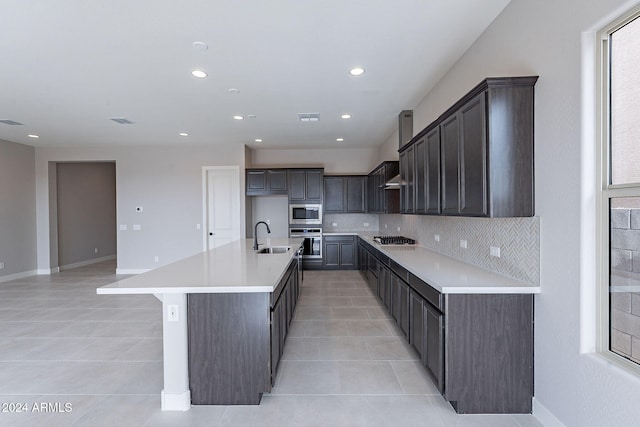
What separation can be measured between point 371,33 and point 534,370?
2.83 meters

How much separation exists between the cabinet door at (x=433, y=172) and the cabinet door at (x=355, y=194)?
3.84m

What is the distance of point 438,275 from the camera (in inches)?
93.7

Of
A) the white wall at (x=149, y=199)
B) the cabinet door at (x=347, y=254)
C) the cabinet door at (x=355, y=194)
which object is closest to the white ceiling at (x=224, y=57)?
the white wall at (x=149, y=199)

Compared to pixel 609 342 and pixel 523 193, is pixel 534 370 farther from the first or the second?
pixel 523 193

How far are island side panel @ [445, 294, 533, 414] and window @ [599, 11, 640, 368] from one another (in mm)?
477

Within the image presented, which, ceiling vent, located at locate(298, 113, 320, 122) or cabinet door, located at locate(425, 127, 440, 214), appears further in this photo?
ceiling vent, located at locate(298, 113, 320, 122)

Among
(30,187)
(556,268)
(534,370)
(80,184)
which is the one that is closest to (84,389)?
(534,370)

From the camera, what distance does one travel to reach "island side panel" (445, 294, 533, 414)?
6.59 feet

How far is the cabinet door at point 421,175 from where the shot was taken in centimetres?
317

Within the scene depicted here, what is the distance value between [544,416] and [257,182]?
602 centimetres

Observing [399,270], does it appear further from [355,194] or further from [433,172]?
[355,194]

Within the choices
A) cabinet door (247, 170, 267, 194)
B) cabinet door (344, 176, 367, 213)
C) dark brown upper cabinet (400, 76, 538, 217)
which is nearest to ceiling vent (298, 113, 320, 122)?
cabinet door (247, 170, 267, 194)

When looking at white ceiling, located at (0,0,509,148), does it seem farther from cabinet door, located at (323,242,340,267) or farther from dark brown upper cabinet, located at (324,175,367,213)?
cabinet door, located at (323,242,340,267)

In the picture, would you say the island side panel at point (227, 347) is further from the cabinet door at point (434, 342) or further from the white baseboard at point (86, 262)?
the white baseboard at point (86, 262)
